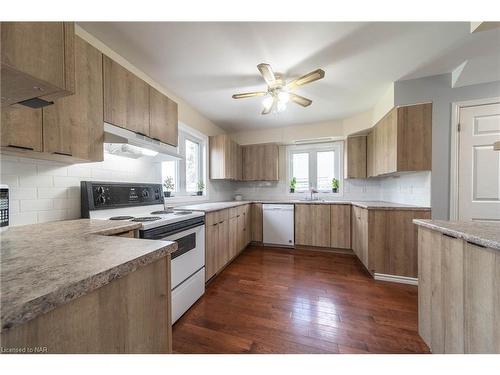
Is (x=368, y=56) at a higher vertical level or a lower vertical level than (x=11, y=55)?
higher

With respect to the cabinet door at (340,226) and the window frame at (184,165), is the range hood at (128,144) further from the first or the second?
the cabinet door at (340,226)

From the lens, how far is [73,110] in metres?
1.22

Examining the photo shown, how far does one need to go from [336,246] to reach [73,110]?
358 cm

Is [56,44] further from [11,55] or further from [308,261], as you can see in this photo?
[308,261]

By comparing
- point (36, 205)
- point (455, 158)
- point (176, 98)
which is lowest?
point (36, 205)

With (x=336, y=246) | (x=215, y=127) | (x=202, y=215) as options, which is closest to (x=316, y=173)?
(x=336, y=246)

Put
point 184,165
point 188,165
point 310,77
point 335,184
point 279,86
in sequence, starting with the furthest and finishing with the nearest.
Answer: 1. point 335,184
2. point 188,165
3. point 184,165
4. point 279,86
5. point 310,77

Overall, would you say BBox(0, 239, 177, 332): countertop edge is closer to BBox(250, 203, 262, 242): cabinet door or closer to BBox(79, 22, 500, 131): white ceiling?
BBox(79, 22, 500, 131): white ceiling

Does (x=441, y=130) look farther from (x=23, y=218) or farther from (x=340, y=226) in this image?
(x=23, y=218)

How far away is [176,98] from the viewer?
2521mm

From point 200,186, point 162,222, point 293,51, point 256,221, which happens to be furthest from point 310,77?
point 256,221

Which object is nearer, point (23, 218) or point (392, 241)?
point (23, 218)

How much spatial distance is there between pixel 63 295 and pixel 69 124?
4.10 feet

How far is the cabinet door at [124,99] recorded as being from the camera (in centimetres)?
143
